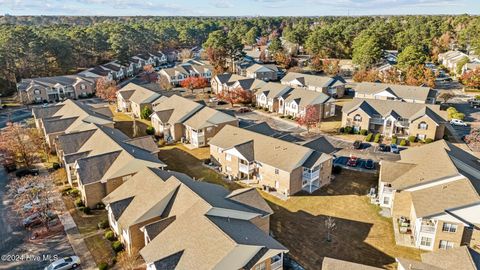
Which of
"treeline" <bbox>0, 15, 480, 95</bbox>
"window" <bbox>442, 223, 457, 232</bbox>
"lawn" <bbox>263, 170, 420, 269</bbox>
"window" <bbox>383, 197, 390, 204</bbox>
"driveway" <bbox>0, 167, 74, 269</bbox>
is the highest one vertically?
"treeline" <bbox>0, 15, 480, 95</bbox>

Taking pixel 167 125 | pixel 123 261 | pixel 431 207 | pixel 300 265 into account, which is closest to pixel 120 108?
pixel 167 125

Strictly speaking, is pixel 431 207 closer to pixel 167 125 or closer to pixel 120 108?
pixel 167 125

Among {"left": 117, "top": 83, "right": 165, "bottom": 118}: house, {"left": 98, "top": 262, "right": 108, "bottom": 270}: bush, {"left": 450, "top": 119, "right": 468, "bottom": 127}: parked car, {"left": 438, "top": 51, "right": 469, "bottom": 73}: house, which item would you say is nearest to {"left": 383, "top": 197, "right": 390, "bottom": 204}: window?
{"left": 98, "top": 262, "right": 108, "bottom": 270}: bush

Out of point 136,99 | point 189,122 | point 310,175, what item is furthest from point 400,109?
point 136,99

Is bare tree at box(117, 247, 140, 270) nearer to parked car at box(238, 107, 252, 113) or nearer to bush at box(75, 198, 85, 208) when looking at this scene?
bush at box(75, 198, 85, 208)

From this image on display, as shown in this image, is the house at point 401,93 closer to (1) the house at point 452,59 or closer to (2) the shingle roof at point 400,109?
(2) the shingle roof at point 400,109
